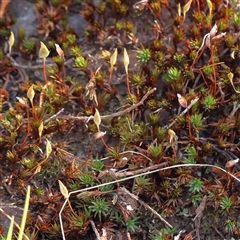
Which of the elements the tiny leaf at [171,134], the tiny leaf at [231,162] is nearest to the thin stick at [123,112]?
the tiny leaf at [171,134]

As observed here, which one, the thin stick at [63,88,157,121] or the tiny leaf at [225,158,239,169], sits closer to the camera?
the tiny leaf at [225,158,239,169]

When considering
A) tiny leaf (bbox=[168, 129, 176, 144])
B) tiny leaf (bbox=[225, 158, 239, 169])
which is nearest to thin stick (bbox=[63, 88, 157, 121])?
tiny leaf (bbox=[168, 129, 176, 144])

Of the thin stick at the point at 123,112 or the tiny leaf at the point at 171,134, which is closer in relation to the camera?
the tiny leaf at the point at 171,134

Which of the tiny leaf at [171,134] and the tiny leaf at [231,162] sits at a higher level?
the tiny leaf at [171,134]

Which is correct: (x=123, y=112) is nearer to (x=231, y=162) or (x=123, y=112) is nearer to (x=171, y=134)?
(x=171, y=134)

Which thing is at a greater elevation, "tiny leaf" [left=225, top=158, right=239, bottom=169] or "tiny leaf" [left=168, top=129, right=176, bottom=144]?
"tiny leaf" [left=168, top=129, right=176, bottom=144]

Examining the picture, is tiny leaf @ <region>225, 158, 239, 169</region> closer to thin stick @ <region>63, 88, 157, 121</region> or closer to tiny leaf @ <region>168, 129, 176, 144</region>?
tiny leaf @ <region>168, 129, 176, 144</region>

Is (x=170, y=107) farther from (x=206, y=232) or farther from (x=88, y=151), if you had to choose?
(x=206, y=232)

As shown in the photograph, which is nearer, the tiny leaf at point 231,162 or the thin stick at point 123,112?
the tiny leaf at point 231,162

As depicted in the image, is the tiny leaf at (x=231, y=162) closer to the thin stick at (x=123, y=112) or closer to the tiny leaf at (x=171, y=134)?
the tiny leaf at (x=171, y=134)

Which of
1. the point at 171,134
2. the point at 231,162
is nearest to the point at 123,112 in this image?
the point at 171,134

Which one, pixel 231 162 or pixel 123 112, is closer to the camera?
pixel 231 162

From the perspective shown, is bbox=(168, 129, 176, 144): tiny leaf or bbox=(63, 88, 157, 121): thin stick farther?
bbox=(63, 88, 157, 121): thin stick
